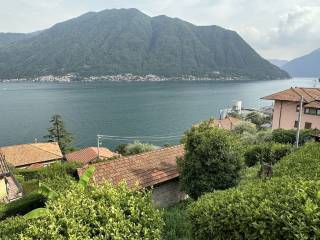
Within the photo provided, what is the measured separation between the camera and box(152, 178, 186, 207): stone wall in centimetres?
1872

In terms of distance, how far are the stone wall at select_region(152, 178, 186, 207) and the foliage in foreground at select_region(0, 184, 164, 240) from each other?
34.7ft

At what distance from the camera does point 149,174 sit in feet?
62.1

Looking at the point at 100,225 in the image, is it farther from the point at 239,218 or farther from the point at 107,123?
the point at 107,123

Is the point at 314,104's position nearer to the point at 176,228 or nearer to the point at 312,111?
the point at 312,111

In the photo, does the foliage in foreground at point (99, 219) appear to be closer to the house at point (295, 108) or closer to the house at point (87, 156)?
the house at point (295, 108)

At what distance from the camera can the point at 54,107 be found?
5738 inches

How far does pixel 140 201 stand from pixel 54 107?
5760 inches

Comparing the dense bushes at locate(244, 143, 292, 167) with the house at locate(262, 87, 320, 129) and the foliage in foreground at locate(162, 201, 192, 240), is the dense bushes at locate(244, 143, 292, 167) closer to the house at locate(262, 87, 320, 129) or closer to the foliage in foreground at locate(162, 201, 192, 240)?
the foliage in foreground at locate(162, 201, 192, 240)

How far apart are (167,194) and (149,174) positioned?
1831 mm

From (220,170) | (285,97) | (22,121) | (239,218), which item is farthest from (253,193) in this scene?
(22,121)

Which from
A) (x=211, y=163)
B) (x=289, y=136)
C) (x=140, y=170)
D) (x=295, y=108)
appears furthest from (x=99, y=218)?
(x=295, y=108)

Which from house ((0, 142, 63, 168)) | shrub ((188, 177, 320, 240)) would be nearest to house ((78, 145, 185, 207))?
shrub ((188, 177, 320, 240))

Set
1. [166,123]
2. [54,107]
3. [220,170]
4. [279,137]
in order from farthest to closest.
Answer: [54,107] → [166,123] → [279,137] → [220,170]

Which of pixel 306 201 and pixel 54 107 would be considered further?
pixel 54 107
